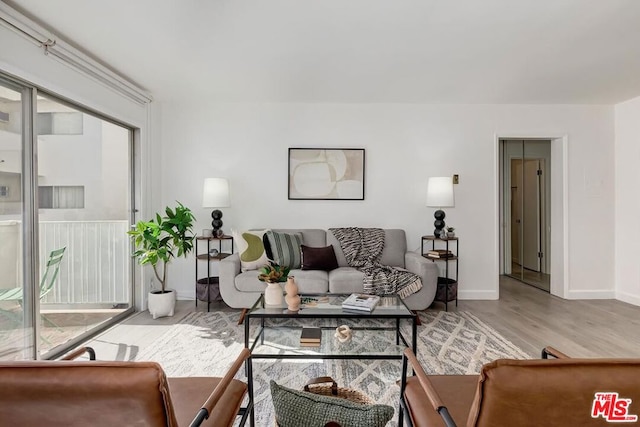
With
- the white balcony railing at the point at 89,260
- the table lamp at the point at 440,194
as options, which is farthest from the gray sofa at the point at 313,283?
the white balcony railing at the point at 89,260

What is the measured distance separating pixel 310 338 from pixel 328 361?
0.38 m

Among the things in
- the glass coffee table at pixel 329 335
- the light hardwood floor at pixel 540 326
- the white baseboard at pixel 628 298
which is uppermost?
the glass coffee table at pixel 329 335

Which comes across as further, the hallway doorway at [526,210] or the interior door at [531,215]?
the interior door at [531,215]

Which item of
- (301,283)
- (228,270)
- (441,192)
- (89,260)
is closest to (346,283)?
(301,283)

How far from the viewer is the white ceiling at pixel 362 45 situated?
2.17m

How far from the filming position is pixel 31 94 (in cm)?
237

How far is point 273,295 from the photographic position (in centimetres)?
241

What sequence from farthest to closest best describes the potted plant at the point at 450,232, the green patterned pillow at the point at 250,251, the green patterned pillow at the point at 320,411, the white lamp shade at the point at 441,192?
the potted plant at the point at 450,232 < the white lamp shade at the point at 441,192 < the green patterned pillow at the point at 250,251 < the green patterned pillow at the point at 320,411

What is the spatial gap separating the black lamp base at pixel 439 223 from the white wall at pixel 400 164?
0.78 ft

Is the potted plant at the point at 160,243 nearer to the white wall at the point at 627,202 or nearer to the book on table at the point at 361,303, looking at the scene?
the book on table at the point at 361,303

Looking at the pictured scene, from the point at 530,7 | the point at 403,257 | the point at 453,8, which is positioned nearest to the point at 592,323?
the point at 403,257

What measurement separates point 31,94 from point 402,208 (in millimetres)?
3764

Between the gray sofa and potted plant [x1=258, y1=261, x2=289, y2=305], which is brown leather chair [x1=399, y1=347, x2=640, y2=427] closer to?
potted plant [x1=258, y1=261, x2=289, y2=305]

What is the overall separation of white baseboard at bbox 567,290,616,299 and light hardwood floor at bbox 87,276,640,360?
11cm
